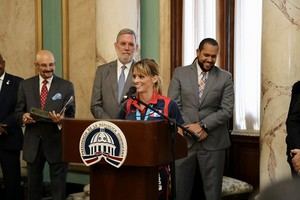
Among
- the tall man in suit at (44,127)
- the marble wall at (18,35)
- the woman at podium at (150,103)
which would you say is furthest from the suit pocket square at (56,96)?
the marble wall at (18,35)

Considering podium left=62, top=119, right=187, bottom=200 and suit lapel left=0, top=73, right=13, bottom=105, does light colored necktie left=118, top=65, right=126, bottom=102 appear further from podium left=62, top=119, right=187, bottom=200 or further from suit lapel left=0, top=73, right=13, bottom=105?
podium left=62, top=119, right=187, bottom=200

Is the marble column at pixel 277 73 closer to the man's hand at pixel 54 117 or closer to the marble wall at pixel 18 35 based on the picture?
the man's hand at pixel 54 117

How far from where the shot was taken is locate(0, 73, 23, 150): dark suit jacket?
491 centimetres

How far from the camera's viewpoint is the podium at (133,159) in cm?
268

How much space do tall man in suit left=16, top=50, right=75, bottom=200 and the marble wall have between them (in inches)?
83.6

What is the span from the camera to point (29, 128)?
4.47 meters

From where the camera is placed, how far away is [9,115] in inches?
195

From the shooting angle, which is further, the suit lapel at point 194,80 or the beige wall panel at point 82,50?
the beige wall panel at point 82,50

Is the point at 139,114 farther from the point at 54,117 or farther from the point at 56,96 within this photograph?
the point at 56,96

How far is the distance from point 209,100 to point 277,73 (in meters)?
0.57

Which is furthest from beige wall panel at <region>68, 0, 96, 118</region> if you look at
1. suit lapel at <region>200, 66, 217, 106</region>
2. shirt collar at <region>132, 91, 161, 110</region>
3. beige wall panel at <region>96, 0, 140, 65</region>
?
shirt collar at <region>132, 91, 161, 110</region>

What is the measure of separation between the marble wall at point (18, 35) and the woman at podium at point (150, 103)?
3708mm

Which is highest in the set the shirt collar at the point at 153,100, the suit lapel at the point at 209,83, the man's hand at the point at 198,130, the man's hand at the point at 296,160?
the suit lapel at the point at 209,83

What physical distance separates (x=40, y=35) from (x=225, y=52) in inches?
96.6
